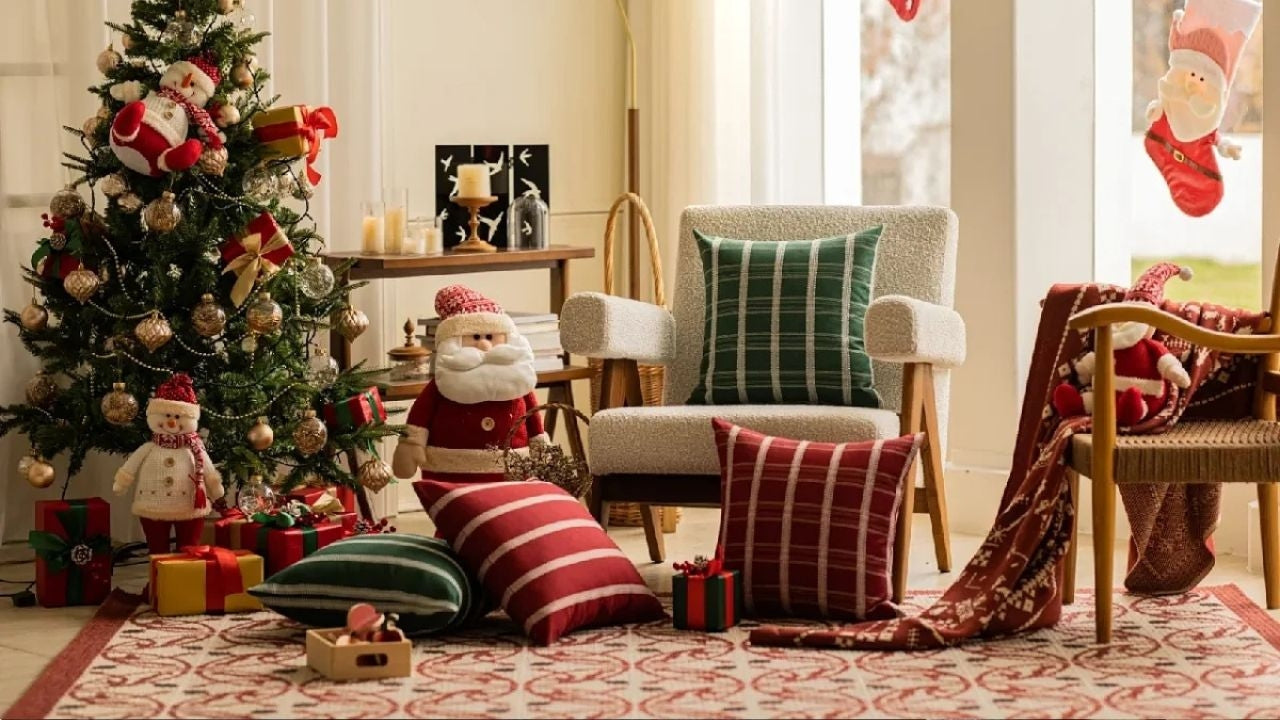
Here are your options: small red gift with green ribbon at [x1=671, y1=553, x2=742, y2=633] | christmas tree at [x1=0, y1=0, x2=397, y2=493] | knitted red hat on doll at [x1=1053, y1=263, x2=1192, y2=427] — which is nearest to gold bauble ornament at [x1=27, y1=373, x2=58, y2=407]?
christmas tree at [x1=0, y1=0, x2=397, y2=493]

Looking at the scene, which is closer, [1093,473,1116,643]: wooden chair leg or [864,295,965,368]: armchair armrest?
[1093,473,1116,643]: wooden chair leg

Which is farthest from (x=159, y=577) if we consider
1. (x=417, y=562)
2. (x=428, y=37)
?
(x=428, y=37)

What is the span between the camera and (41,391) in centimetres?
386

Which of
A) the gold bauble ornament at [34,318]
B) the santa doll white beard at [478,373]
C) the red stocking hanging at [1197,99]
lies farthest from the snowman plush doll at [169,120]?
the red stocking hanging at [1197,99]

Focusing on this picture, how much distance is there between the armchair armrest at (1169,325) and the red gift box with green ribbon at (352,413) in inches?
64.0

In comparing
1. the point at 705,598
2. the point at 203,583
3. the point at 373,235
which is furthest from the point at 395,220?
the point at 705,598

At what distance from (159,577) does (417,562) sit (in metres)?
0.61

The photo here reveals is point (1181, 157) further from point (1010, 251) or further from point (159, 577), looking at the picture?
point (159, 577)

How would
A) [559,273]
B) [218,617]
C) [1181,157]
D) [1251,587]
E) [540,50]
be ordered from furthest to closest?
1. [540,50]
2. [559,273]
3. [1181,157]
4. [1251,587]
5. [218,617]

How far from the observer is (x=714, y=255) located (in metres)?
4.06

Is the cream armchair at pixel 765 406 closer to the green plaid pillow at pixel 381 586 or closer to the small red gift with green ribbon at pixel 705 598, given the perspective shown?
the small red gift with green ribbon at pixel 705 598

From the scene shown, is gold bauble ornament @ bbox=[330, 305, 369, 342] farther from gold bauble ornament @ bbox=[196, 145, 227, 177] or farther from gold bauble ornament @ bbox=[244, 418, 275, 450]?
gold bauble ornament @ bbox=[196, 145, 227, 177]

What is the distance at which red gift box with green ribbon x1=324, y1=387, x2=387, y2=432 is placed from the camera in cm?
407

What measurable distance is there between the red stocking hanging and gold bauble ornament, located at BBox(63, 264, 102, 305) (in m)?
2.53
